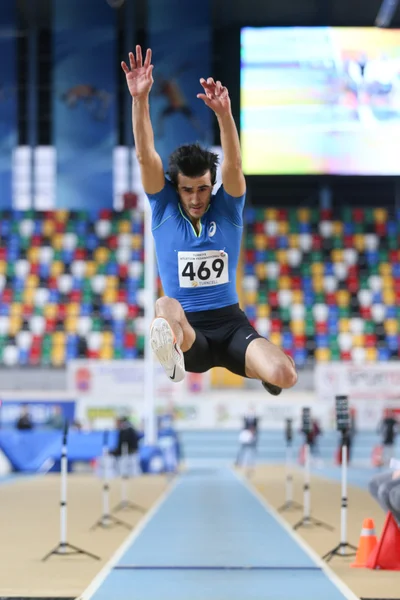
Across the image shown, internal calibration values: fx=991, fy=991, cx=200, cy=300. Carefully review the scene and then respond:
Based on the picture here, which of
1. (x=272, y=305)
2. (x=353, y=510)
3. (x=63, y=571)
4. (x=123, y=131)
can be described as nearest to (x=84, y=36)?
(x=123, y=131)

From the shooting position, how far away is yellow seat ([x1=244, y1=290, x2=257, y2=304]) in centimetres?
3425

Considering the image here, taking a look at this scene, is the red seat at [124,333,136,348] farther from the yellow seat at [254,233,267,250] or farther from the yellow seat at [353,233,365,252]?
the yellow seat at [353,233,365,252]

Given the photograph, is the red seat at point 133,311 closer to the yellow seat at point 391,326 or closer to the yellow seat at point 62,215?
the yellow seat at point 62,215

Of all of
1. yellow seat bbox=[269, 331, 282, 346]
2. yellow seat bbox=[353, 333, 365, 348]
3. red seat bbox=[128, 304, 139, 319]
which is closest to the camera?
yellow seat bbox=[269, 331, 282, 346]

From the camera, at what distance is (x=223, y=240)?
20.3 feet

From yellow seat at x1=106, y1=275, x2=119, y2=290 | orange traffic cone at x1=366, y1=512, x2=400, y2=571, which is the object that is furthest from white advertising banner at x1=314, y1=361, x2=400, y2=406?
orange traffic cone at x1=366, y1=512, x2=400, y2=571

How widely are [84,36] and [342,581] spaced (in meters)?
25.3

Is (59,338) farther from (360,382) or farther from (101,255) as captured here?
(360,382)

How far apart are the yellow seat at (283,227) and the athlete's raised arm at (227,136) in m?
29.7

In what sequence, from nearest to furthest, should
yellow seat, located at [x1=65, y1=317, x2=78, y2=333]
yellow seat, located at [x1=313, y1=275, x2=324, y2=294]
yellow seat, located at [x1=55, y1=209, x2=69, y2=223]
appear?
yellow seat, located at [x1=65, y1=317, x2=78, y2=333], yellow seat, located at [x1=313, y1=275, x2=324, y2=294], yellow seat, located at [x1=55, y1=209, x2=69, y2=223]

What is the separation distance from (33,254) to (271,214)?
871 centimetres

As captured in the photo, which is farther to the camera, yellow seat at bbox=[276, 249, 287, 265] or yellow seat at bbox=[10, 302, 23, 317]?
yellow seat at bbox=[276, 249, 287, 265]

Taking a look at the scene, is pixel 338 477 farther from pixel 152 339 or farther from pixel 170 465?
pixel 152 339

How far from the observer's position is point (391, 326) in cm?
3409
